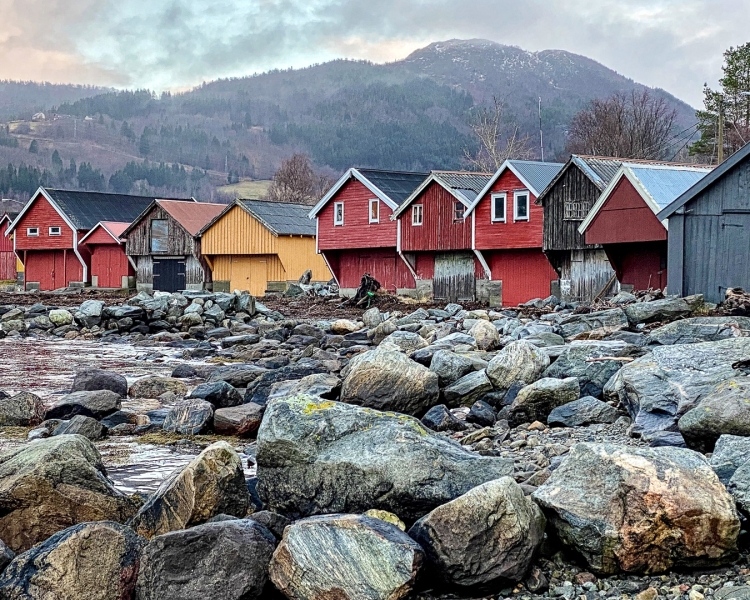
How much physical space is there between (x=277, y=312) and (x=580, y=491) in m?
29.6

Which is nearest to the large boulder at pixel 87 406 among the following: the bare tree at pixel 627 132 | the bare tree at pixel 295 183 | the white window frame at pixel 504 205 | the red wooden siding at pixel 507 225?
the red wooden siding at pixel 507 225

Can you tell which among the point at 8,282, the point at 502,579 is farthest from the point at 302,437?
the point at 8,282

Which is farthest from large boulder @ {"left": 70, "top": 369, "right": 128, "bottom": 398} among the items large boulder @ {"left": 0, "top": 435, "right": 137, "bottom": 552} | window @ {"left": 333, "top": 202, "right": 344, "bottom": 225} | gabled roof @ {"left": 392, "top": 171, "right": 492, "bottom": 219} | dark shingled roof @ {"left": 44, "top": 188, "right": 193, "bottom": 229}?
dark shingled roof @ {"left": 44, "top": 188, "right": 193, "bottom": 229}

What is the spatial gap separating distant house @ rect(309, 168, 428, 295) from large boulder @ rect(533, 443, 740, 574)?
33884 millimetres

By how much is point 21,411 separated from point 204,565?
7.79 metres

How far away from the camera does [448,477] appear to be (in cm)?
692

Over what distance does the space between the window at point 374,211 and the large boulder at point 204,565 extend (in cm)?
3541

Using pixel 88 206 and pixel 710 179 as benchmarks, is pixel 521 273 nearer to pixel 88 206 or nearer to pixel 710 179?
pixel 710 179

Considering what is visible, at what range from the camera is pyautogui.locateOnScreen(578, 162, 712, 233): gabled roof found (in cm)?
2711

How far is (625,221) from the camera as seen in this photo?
28.0 m

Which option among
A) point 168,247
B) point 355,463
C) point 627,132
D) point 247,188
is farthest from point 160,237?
point 247,188

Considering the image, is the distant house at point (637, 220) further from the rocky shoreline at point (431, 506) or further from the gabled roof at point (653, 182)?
the rocky shoreline at point (431, 506)

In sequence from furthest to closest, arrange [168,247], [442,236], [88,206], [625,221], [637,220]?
[88,206] < [168,247] < [442,236] < [625,221] < [637,220]

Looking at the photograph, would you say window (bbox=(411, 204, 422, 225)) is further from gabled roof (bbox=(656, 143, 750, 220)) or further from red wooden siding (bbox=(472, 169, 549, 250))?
gabled roof (bbox=(656, 143, 750, 220))
